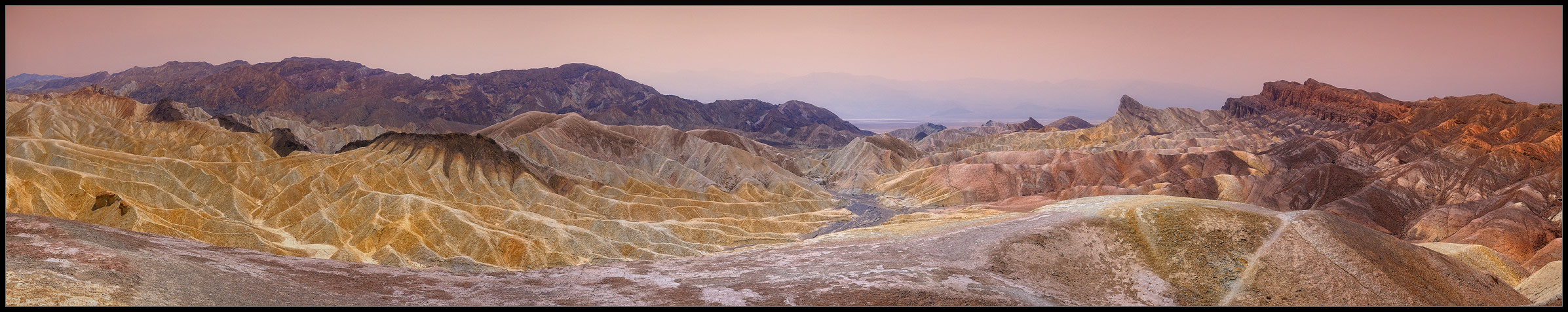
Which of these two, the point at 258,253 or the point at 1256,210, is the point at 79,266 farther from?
the point at 1256,210

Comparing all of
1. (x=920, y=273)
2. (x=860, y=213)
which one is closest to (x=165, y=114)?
(x=860, y=213)

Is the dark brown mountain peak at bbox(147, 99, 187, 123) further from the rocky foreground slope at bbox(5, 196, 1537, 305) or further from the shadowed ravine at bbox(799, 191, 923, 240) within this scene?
the rocky foreground slope at bbox(5, 196, 1537, 305)

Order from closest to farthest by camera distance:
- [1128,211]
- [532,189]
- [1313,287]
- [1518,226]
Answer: [1313,287]
[1128,211]
[1518,226]
[532,189]

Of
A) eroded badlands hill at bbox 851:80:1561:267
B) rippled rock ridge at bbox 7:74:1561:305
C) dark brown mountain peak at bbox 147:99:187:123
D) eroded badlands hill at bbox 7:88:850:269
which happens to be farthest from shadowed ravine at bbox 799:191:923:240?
dark brown mountain peak at bbox 147:99:187:123

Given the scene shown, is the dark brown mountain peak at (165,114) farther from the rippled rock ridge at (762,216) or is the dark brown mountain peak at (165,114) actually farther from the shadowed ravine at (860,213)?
the shadowed ravine at (860,213)

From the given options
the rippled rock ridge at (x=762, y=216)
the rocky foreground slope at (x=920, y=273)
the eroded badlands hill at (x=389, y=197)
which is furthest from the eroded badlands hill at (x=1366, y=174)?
the rocky foreground slope at (x=920, y=273)

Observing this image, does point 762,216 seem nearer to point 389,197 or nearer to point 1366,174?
point 389,197
